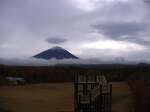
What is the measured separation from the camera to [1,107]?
75.2 feet

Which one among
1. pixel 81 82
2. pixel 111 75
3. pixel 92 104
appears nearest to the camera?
pixel 92 104

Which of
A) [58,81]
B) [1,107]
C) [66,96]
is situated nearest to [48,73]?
[58,81]

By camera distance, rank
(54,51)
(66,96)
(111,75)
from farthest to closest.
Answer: (111,75), (54,51), (66,96)

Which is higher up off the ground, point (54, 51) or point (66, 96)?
point (54, 51)

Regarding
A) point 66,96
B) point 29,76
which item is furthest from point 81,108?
point 29,76

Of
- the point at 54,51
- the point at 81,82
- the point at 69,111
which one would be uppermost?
the point at 54,51

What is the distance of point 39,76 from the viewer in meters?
48.0

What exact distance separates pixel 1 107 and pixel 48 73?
86.2ft

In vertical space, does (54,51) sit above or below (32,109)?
above

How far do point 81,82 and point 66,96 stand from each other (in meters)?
13.4

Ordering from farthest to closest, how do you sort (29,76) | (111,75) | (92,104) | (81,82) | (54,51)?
(111,75) → (29,76) → (54,51) → (81,82) → (92,104)

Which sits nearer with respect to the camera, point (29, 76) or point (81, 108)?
point (81, 108)

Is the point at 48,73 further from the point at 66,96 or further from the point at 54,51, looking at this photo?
the point at 66,96

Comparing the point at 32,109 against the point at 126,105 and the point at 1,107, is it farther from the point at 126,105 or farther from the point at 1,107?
the point at 126,105
